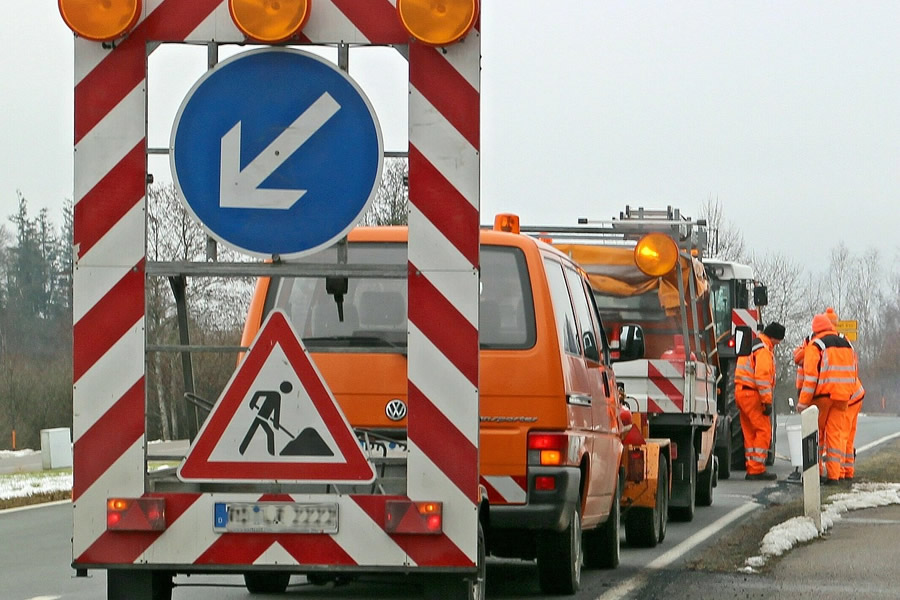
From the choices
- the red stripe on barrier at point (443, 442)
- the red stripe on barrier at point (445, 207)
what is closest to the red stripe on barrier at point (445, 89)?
the red stripe on barrier at point (445, 207)

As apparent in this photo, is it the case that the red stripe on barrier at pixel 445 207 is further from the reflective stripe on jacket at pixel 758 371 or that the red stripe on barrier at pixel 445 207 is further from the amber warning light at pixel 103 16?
the reflective stripe on jacket at pixel 758 371

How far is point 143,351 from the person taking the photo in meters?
5.68

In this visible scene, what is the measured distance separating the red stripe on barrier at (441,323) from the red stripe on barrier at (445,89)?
0.53 metres

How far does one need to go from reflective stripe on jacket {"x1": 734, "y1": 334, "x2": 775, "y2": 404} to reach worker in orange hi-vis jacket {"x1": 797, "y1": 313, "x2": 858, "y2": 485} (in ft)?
5.51

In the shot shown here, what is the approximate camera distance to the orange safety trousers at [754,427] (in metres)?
22.0

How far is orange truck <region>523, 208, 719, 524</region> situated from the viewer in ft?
49.3

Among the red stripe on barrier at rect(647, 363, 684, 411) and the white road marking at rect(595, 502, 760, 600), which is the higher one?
the red stripe on barrier at rect(647, 363, 684, 411)

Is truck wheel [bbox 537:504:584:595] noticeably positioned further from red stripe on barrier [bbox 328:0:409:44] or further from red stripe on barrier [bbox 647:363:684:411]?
red stripe on barrier [bbox 647:363:684:411]

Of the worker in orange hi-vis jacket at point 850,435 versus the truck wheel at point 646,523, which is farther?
the worker in orange hi-vis jacket at point 850,435

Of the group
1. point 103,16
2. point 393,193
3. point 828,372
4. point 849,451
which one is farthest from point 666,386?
point 103,16

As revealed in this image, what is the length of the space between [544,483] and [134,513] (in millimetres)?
3356

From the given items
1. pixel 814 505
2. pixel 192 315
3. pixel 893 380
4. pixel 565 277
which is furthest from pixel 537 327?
pixel 893 380

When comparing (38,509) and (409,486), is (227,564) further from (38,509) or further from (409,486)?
(38,509)

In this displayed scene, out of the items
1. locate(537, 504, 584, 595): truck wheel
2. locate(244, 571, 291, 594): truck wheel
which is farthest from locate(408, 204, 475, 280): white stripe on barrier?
locate(244, 571, 291, 594): truck wheel
